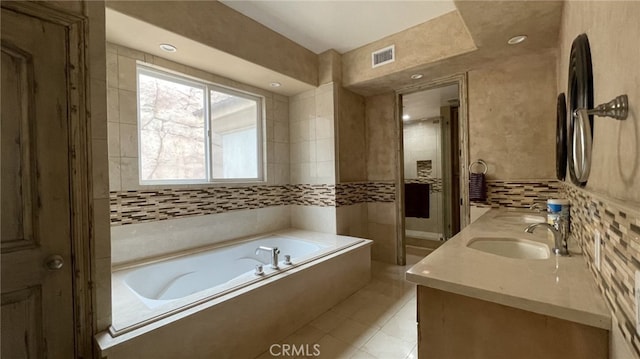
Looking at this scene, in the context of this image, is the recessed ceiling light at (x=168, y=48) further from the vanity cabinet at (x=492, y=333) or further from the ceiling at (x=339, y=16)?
the vanity cabinet at (x=492, y=333)

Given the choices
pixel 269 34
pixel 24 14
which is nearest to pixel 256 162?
pixel 269 34

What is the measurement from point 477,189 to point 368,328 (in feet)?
5.67

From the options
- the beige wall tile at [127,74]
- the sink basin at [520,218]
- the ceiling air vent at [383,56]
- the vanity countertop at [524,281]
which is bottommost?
the vanity countertop at [524,281]

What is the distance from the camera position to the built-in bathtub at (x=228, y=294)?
134 cm

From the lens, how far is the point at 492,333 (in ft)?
2.73

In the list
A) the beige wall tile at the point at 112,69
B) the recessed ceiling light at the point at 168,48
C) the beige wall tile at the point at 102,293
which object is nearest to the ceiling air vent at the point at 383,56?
the recessed ceiling light at the point at 168,48

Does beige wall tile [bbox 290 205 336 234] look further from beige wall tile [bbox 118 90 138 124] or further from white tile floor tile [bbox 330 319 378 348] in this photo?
beige wall tile [bbox 118 90 138 124]

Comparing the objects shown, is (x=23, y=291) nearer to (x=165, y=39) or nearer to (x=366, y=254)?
(x=165, y=39)

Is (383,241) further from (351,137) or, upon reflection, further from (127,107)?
(127,107)

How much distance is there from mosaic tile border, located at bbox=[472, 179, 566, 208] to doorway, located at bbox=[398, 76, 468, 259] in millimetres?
1164

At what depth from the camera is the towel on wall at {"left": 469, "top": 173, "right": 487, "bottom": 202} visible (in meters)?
2.53

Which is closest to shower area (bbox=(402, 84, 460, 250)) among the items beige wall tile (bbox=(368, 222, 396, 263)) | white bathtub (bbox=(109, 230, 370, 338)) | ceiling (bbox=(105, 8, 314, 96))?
beige wall tile (bbox=(368, 222, 396, 263))

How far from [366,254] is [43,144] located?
2669mm

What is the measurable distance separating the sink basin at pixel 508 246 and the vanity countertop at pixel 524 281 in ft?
0.57
